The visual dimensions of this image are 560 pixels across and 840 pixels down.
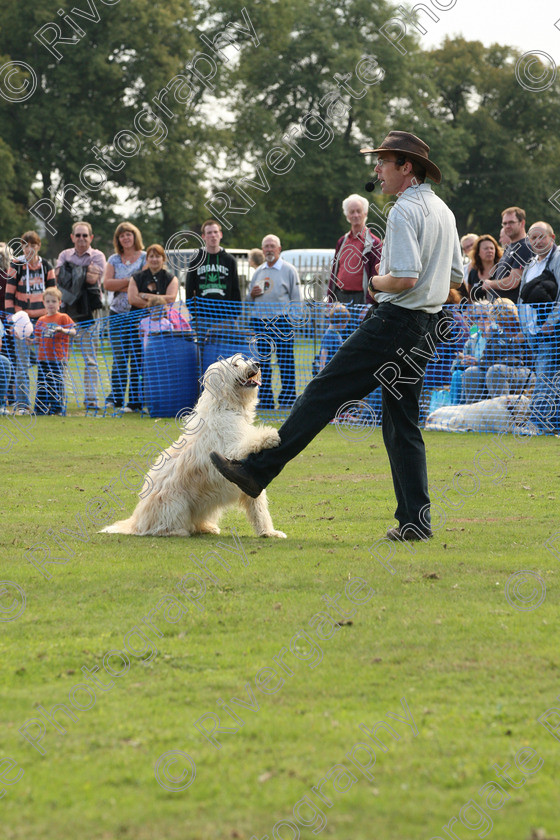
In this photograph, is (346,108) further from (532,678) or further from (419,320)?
(532,678)

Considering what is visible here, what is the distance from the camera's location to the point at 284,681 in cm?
413

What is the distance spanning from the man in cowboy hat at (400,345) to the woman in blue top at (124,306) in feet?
30.0

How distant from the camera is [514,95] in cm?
5828

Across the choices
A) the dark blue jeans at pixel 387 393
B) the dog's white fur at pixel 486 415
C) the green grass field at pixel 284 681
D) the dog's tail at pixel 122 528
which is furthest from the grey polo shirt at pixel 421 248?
the dog's white fur at pixel 486 415

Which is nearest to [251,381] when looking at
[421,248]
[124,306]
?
[421,248]

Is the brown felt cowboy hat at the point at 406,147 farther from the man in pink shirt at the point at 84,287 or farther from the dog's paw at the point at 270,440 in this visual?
the man in pink shirt at the point at 84,287

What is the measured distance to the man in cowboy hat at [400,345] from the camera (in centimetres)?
636

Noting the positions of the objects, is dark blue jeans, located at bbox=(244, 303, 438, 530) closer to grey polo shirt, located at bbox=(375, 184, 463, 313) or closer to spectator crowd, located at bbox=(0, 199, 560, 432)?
grey polo shirt, located at bbox=(375, 184, 463, 313)

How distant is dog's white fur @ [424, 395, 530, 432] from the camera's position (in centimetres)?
1293

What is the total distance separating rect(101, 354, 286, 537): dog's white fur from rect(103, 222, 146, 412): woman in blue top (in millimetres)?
8338

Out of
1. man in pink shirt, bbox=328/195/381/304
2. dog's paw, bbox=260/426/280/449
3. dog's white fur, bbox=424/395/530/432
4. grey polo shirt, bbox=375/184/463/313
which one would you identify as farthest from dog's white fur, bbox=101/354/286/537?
dog's white fur, bbox=424/395/530/432

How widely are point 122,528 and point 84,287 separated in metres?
9.34

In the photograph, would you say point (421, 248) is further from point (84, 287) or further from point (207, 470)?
point (84, 287)

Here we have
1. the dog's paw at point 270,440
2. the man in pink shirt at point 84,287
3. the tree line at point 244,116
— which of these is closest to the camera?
the dog's paw at point 270,440
